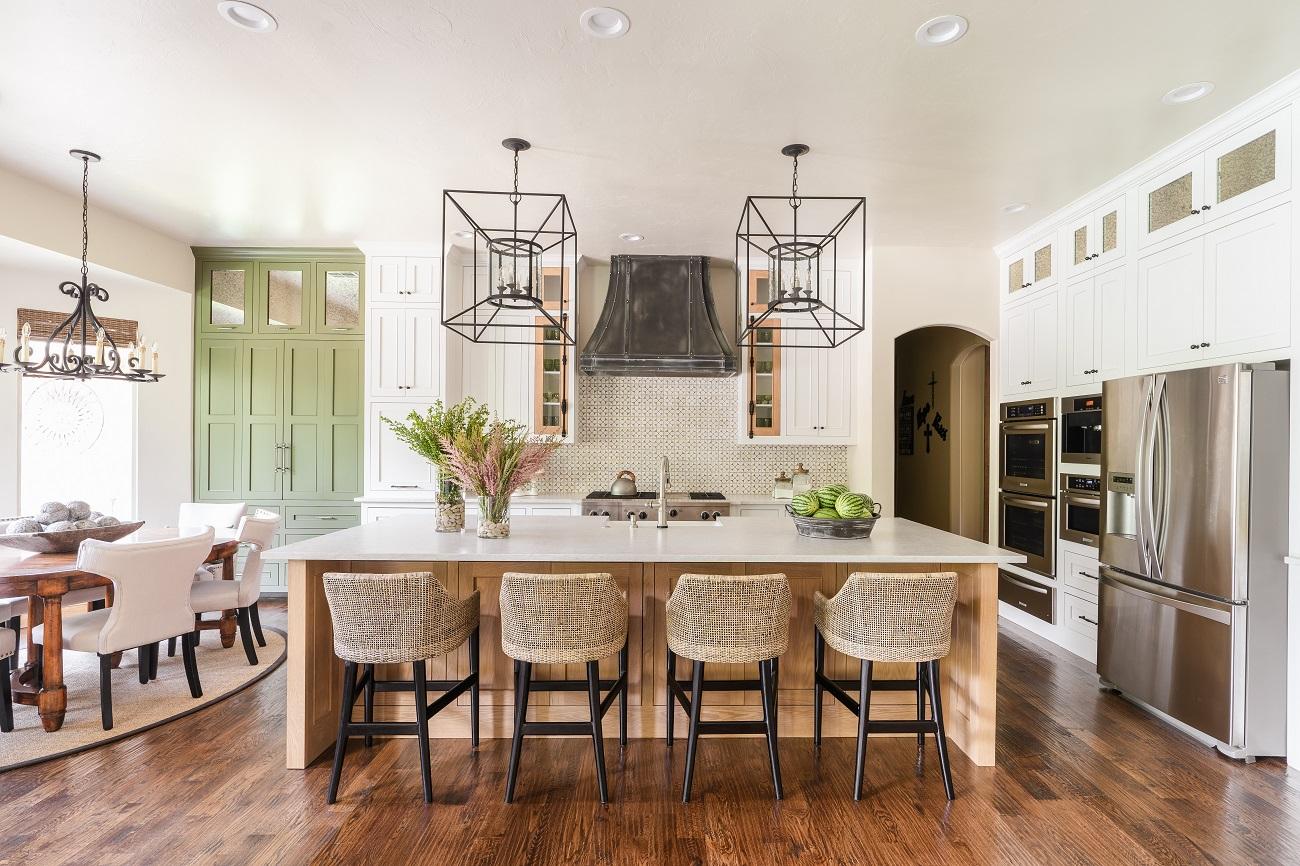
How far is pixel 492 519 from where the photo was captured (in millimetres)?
2928

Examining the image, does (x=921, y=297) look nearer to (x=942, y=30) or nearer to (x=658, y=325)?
(x=658, y=325)

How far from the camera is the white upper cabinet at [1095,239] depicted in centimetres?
391

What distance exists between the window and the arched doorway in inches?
266

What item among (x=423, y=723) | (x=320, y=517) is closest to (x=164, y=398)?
Answer: (x=320, y=517)

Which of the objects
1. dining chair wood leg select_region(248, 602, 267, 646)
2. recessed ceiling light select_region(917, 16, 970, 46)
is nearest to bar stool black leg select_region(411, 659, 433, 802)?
dining chair wood leg select_region(248, 602, 267, 646)

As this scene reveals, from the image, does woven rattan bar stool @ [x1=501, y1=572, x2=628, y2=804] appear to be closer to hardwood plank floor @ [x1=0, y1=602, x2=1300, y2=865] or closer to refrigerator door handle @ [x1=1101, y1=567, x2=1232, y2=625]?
hardwood plank floor @ [x1=0, y1=602, x2=1300, y2=865]

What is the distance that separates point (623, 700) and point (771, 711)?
68cm

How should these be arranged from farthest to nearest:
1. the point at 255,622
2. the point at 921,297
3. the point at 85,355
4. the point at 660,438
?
the point at 660,438
the point at 921,297
the point at 255,622
the point at 85,355

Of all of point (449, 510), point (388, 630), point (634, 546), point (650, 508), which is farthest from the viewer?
point (650, 508)

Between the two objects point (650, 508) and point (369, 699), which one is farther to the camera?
point (650, 508)

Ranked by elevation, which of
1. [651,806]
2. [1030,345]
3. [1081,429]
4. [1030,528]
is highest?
[1030,345]

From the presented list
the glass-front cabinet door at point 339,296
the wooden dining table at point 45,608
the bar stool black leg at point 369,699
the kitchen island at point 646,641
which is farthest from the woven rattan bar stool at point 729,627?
the glass-front cabinet door at point 339,296

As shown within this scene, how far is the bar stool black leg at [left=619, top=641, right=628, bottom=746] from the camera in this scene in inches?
109

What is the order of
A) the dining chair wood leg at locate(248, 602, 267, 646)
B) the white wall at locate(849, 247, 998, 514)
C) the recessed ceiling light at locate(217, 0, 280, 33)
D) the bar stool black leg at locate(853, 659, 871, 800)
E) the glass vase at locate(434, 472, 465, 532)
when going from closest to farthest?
1. the recessed ceiling light at locate(217, 0, 280, 33)
2. the bar stool black leg at locate(853, 659, 871, 800)
3. the glass vase at locate(434, 472, 465, 532)
4. the dining chair wood leg at locate(248, 602, 267, 646)
5. the white wall at locate(849, 247, 998, 514)
